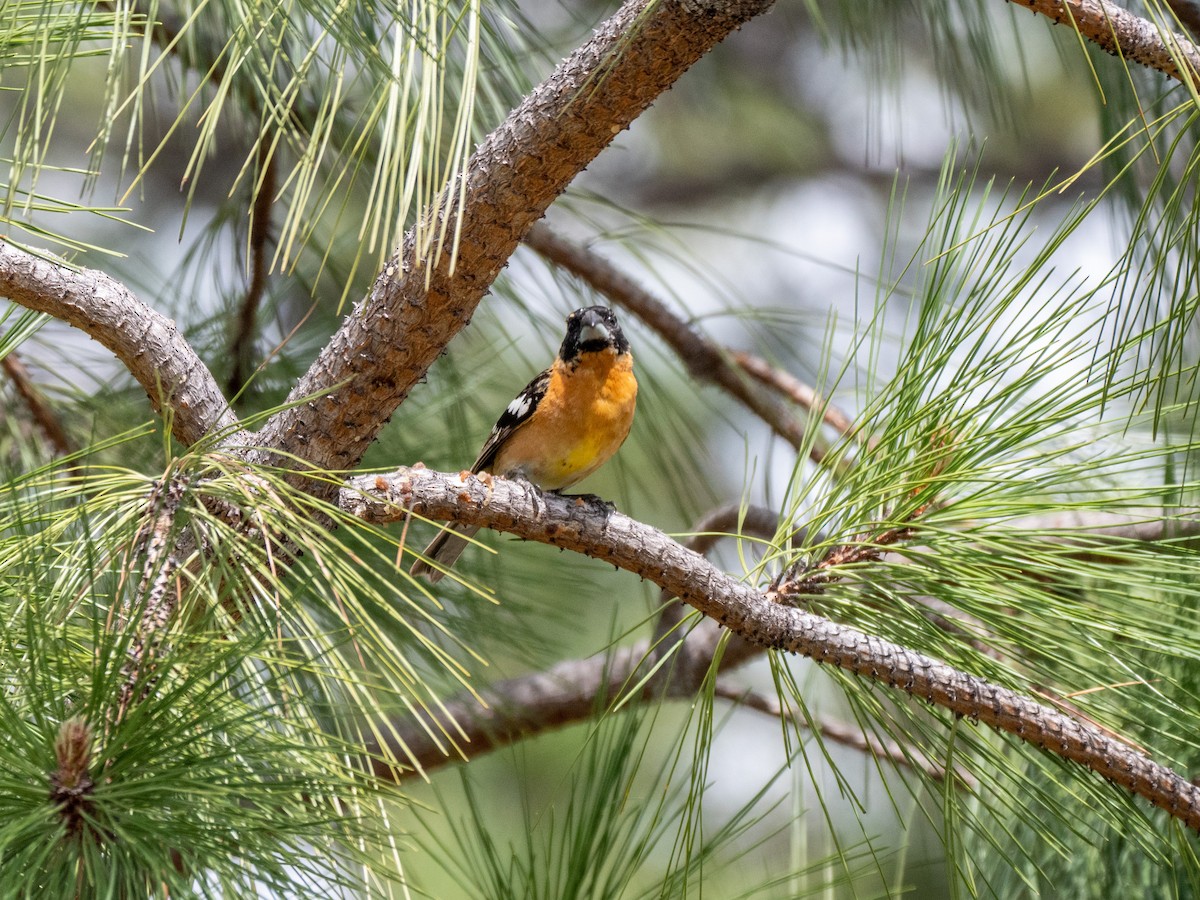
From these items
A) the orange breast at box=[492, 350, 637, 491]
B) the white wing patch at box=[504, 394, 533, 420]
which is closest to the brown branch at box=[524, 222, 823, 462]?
the orange breast at box=[492, 350, 637, 491]

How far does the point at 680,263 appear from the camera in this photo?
3734mm

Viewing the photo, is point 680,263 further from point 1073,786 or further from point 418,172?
point 418,172

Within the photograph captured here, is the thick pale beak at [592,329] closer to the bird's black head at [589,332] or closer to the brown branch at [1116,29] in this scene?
the bird's black head at [589,332]

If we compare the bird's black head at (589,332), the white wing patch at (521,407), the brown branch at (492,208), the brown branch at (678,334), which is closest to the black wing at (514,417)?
the white wing patch at (521,407)

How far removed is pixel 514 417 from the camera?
3717 mm

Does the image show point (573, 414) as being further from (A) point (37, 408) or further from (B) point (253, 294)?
(A) point (37, 408)

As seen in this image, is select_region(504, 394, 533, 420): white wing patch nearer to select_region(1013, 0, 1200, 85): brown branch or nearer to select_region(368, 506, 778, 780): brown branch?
select_region(368, 506, 778, 780): brown branch

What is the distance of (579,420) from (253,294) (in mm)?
1083

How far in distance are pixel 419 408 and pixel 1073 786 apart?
2.29 m

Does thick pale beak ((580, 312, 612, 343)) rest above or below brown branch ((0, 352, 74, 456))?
above

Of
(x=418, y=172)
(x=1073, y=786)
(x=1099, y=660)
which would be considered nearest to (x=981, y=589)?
(x=1099, y=660)

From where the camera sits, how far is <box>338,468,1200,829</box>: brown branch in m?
1.81

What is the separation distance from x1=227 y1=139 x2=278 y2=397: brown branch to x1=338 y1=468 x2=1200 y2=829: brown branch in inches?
58.0

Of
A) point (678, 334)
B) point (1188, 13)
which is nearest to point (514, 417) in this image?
point (678, 334)
